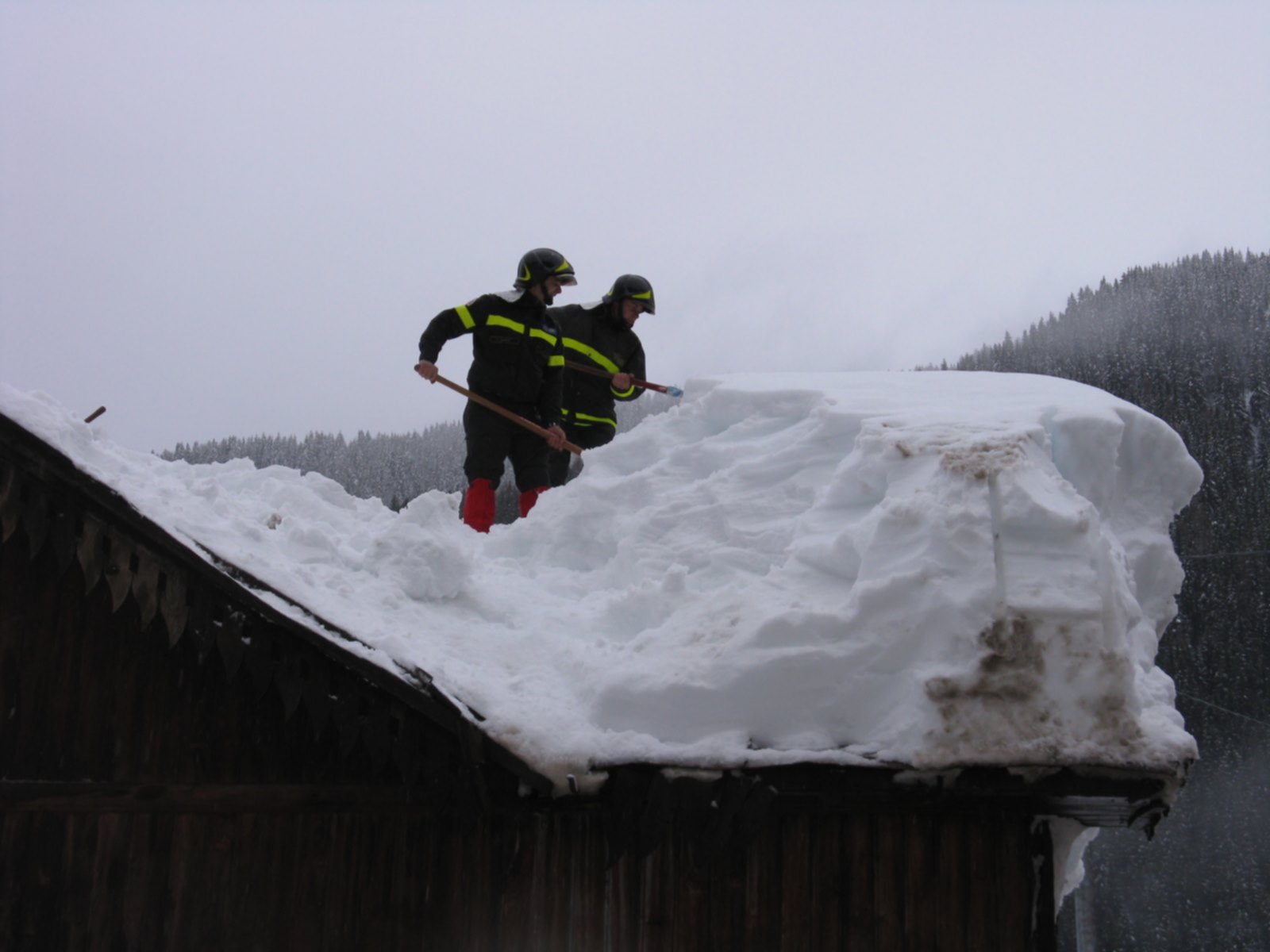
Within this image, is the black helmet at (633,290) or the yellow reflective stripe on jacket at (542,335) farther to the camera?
the black helmet at (633,290)

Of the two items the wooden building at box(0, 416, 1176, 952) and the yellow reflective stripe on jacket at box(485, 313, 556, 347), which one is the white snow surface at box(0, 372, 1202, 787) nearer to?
the wooden building at box(0, 416, 1176, 952)

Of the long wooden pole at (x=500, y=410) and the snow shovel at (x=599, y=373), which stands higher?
the snow shovel at (x=599, y=373)

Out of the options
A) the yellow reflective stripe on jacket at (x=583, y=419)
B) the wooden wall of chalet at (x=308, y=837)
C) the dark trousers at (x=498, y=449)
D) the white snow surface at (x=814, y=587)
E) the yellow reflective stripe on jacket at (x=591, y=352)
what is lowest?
the wooden wall of chalet at (x=308, y=837)

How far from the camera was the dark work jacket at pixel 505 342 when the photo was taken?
6.83 metres

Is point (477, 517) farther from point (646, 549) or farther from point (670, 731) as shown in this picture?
point (670, 731)

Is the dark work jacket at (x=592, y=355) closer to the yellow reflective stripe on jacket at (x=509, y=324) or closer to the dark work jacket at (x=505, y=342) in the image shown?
the dark work jacket at (x=505, y=342)

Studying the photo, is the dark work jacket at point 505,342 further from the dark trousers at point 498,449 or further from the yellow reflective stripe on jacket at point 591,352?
the yellow reflective stripe on jacket at point 591,352

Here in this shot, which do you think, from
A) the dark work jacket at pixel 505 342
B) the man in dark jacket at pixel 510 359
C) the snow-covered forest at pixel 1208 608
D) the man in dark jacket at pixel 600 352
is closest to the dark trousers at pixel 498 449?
the man in dark jacket at pixel 510 359

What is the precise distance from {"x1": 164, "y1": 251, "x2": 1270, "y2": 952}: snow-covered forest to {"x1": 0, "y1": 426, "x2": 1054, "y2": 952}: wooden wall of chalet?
1298cm

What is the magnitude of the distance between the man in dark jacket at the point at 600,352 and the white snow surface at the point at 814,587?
9.59 ft

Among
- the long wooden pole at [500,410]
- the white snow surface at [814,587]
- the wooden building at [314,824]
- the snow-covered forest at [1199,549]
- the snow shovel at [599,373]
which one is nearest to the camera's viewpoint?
the white snow surface at [814,587]

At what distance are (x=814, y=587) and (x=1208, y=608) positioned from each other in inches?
787

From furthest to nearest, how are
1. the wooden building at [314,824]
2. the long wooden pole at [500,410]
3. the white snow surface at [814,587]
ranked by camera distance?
the long wooden pole at [500,410]
the wooden building at [314,824]
the white snow surface at [814,587]

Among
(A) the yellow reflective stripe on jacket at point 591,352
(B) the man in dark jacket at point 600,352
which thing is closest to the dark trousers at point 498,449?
(B) the man in dark jacket at point 600,352
